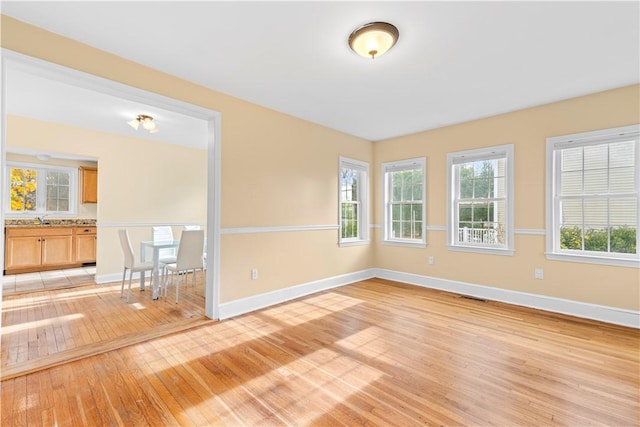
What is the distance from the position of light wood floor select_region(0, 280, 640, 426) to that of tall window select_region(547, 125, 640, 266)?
33.8 inches

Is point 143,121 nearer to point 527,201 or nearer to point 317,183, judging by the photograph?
point 317,183

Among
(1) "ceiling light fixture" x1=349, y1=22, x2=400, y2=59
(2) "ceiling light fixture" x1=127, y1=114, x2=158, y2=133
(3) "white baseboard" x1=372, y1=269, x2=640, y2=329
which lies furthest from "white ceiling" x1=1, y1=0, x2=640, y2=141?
(3) "white baseboard" x1=372, y1=269, x2=640, y2=329

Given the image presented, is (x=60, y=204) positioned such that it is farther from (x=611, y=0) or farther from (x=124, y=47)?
(x=611, y=0)

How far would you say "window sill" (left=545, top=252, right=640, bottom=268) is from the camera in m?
3.06

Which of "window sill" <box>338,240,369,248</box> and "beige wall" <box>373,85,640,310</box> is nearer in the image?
"beige wall" <box>373,85,640,310</box>

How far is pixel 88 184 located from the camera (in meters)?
6.23

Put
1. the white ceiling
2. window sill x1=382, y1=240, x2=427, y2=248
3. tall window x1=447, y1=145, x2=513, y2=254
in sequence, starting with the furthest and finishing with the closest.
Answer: window sill x1=382, y1=240, x2=427, y2=248 < tall window x1=447, y1=145, x2=513, y2=254 < the white ceiling

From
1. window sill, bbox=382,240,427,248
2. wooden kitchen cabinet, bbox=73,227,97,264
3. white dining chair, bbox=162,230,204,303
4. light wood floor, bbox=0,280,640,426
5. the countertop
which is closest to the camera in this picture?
light wood floor, bbox=0,280,640,426

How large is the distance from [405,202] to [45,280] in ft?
21.0

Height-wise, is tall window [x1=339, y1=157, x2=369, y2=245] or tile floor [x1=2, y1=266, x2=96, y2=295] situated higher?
tall window [x1=339, y1=157, x2=369, y2=245]

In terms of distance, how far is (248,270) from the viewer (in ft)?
11.6

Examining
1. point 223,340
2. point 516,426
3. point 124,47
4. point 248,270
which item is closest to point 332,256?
point 248,270

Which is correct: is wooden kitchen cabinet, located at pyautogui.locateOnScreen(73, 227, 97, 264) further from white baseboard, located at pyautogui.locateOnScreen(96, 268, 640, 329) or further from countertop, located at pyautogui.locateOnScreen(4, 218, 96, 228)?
white baseboard, located at pyautogui.locateOnScreen(96, 268, 640, 329)

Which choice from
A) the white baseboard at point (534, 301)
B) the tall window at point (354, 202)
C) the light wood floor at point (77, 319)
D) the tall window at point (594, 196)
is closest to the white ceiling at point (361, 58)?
the tall window at point (594, 196)
